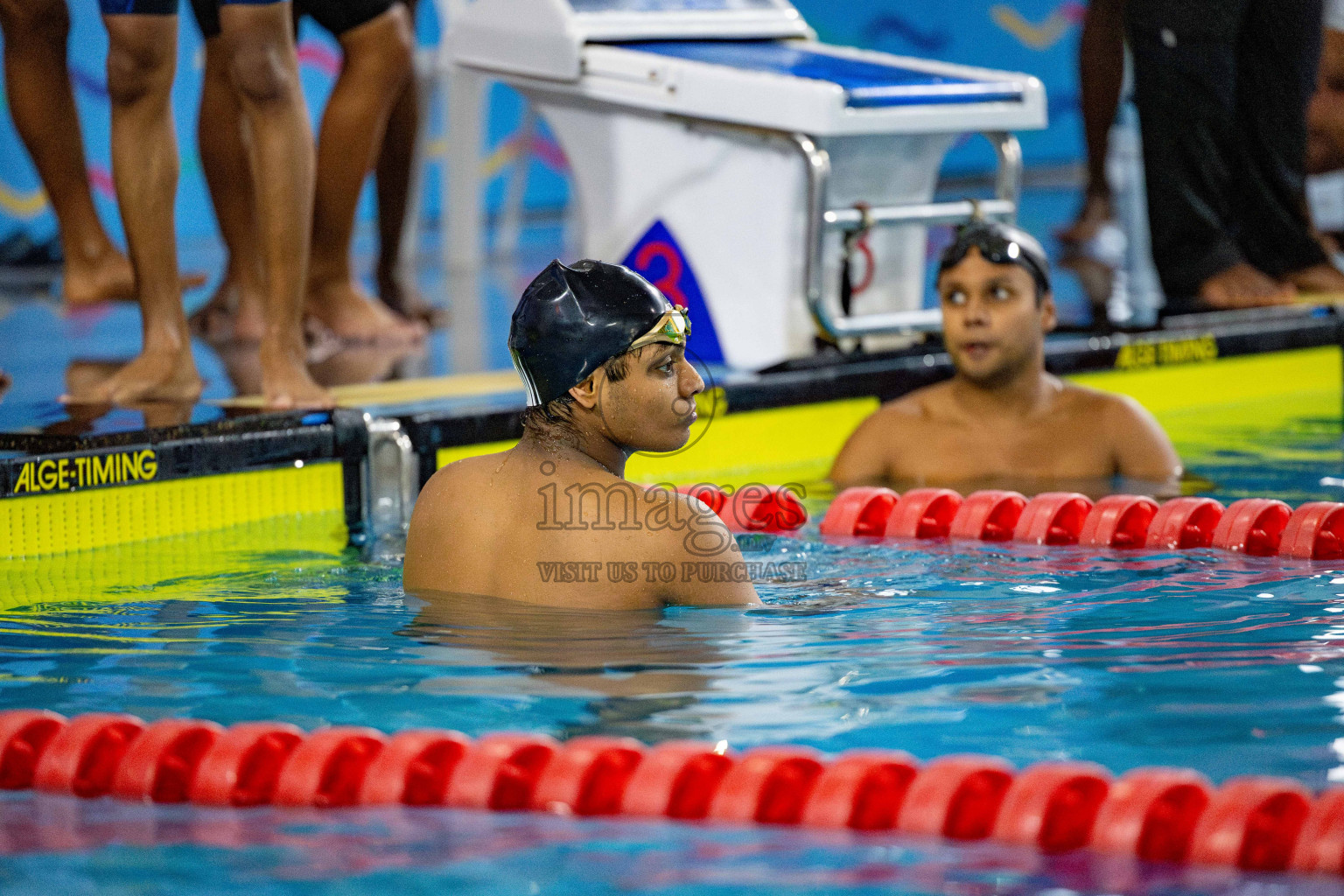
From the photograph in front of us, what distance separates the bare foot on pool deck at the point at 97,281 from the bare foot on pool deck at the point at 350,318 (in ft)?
1.96

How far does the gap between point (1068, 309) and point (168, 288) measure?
13.0ft

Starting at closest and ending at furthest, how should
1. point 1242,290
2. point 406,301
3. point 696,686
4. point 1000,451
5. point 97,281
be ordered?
point 696,686 < point 1000,451 < point 97,281 < point 406,301 < point 1242,290

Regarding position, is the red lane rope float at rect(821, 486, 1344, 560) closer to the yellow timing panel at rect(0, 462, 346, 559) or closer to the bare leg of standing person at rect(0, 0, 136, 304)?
the yellow timing panel at rect(0, 462, 346, 559)

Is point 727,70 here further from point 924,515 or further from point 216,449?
point 216,449

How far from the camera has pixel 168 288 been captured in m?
4.93

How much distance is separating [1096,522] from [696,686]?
1698 mm

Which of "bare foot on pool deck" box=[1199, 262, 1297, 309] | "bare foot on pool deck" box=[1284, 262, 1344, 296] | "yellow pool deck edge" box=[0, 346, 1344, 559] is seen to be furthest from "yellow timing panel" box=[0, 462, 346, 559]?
"bare foot on pool deck" box=[1284, 262, 1344, 296]

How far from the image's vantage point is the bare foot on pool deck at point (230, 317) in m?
6.65

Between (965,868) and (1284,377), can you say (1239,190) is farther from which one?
(965,868)

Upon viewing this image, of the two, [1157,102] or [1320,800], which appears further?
[1157,102]

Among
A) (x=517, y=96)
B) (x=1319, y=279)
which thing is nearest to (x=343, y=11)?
(x=1319, y=279)

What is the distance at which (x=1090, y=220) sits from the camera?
9992 millimetres

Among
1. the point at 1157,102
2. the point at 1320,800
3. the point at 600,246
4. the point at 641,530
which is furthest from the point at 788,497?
the point at 1157,102

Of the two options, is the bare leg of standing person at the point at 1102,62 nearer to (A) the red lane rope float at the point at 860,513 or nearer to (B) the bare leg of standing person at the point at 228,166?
(B) the bare leg of standing person at the point at 228,166
